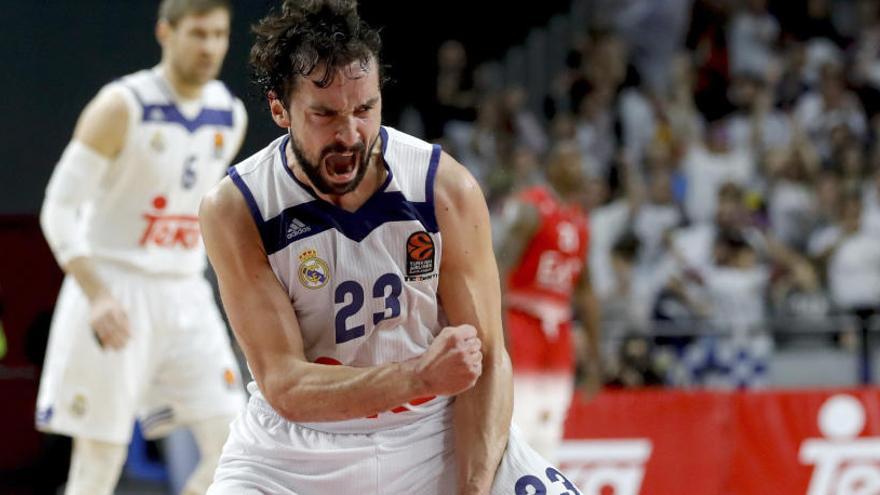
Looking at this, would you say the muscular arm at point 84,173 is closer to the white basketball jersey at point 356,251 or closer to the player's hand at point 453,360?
the white basketball jersey at point 356,251

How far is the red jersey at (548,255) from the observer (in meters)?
7.91

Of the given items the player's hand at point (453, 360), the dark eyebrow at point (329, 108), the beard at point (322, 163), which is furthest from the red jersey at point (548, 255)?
the player's hand at point (453, 360)

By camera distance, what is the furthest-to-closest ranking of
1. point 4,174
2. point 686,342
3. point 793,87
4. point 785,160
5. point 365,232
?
point 793,87
point 785,160
point 686,342
point 4,174
point 365,232

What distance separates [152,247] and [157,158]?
1.23 feet

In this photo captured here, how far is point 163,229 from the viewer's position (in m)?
5.85

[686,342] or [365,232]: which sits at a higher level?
[365,232]

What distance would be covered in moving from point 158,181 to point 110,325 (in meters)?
0.73

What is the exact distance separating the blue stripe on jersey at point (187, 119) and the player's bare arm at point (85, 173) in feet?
0.36

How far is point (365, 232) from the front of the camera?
3.52 m

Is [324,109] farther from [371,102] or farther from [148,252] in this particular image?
[148,252]

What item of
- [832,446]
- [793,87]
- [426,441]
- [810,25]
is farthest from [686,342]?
[426,441]

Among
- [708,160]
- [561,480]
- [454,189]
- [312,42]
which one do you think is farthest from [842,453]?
[312,42]

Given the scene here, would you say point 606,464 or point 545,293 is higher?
point 545,293

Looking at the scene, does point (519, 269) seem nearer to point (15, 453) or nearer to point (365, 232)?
point (15, 453)
